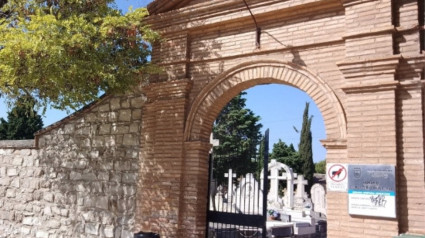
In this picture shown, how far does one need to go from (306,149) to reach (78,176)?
26.0 m

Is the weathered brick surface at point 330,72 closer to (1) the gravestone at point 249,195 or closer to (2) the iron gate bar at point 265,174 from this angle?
(1) the gravestone at point 249,195

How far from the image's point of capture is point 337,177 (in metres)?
4.79

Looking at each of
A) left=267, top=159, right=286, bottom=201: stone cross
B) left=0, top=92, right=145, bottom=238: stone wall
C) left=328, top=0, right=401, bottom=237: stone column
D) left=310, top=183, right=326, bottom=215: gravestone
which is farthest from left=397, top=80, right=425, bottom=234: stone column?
left=310, top=183, right=326, bottom=215: gravestone

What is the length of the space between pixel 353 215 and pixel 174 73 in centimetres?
360

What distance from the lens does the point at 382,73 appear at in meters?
4.64

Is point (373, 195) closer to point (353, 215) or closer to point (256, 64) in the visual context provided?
point (353, 215)

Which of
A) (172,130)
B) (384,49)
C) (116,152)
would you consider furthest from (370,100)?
(116,152)

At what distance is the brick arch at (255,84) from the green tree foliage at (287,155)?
2562cm

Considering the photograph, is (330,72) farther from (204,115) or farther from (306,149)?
(306,149)

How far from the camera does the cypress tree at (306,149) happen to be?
30114 mm

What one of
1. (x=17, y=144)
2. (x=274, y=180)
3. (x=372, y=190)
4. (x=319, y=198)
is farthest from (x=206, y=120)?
(x=319, y=198)

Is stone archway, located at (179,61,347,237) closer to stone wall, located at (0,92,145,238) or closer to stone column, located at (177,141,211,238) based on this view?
stone column, located at (177,141,211,238)

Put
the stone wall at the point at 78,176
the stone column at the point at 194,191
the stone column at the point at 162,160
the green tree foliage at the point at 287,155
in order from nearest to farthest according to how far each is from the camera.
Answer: the stone column at the point at 194,191 → the stone column at the point at 162,160 → the stone wall at the point at 78,176 → the green tree foliage at the point at 287,155

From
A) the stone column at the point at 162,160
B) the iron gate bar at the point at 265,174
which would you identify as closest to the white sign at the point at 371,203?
the iron gate bar at the point at 265,174
